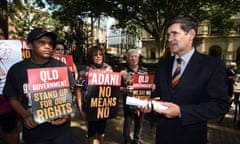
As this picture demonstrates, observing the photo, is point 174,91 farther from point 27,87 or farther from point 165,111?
point 27,87

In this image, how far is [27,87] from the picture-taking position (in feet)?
7.81

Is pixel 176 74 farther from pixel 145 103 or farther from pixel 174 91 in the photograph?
pixel 145 103

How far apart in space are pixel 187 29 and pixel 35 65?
65.6 inches

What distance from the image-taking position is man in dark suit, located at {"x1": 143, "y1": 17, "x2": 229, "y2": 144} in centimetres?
197

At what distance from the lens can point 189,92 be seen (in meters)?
2.06

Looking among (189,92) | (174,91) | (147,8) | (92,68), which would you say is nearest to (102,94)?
(92,68)

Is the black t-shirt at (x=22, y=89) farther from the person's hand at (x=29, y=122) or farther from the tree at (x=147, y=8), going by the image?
the tree at (x=147, y=8)

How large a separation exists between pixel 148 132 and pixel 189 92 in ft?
11.4

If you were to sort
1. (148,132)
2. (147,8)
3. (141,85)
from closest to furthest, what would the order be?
(141,85) → (148,132) → (147,8)

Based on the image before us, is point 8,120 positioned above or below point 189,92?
below

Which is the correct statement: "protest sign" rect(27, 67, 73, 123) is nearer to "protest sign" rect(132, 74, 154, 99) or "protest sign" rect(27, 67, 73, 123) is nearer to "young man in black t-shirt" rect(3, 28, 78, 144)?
"young man in black t-shirt" rect(3, 28, 78, 144)

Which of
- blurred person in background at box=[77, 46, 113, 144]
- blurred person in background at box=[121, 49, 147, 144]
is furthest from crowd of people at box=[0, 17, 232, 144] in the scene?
blurred person in background at box=[121, 49, 147, 144]

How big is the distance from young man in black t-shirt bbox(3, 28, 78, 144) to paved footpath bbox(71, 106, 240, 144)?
2229mm

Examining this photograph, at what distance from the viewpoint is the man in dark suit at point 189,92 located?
77.4 inches
